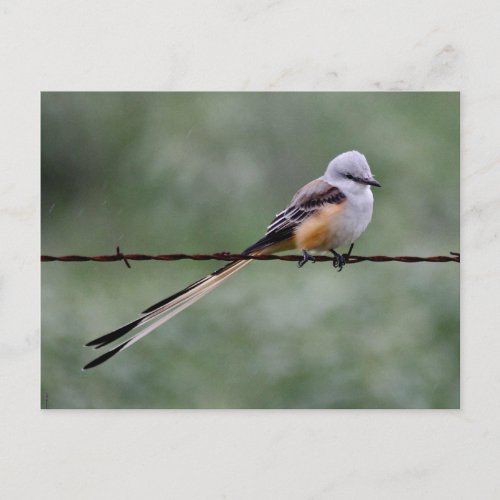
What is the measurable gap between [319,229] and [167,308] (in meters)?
0.66

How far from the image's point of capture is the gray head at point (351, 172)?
9367 millimetres

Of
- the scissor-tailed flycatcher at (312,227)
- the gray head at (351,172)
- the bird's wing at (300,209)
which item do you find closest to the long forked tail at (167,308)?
the scissor-tailed flycatcher at (312,227)

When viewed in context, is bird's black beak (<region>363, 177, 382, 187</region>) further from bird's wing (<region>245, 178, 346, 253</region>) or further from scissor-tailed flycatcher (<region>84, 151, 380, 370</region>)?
bird's wing (<region>245, 178, 346, 253</region>)

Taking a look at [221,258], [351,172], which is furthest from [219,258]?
[351,172]

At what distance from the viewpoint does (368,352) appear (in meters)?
9.45

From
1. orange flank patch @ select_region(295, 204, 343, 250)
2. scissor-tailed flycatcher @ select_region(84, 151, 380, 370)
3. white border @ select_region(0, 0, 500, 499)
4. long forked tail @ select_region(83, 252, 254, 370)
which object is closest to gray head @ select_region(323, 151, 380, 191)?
scissor-tailed flycatcher @ select_region(84, 151, 380, 370)

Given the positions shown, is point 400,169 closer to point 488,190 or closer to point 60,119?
point 488,190

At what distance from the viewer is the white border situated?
9.43m

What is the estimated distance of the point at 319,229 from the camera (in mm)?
9430

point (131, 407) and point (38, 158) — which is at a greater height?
point (38, 158)
